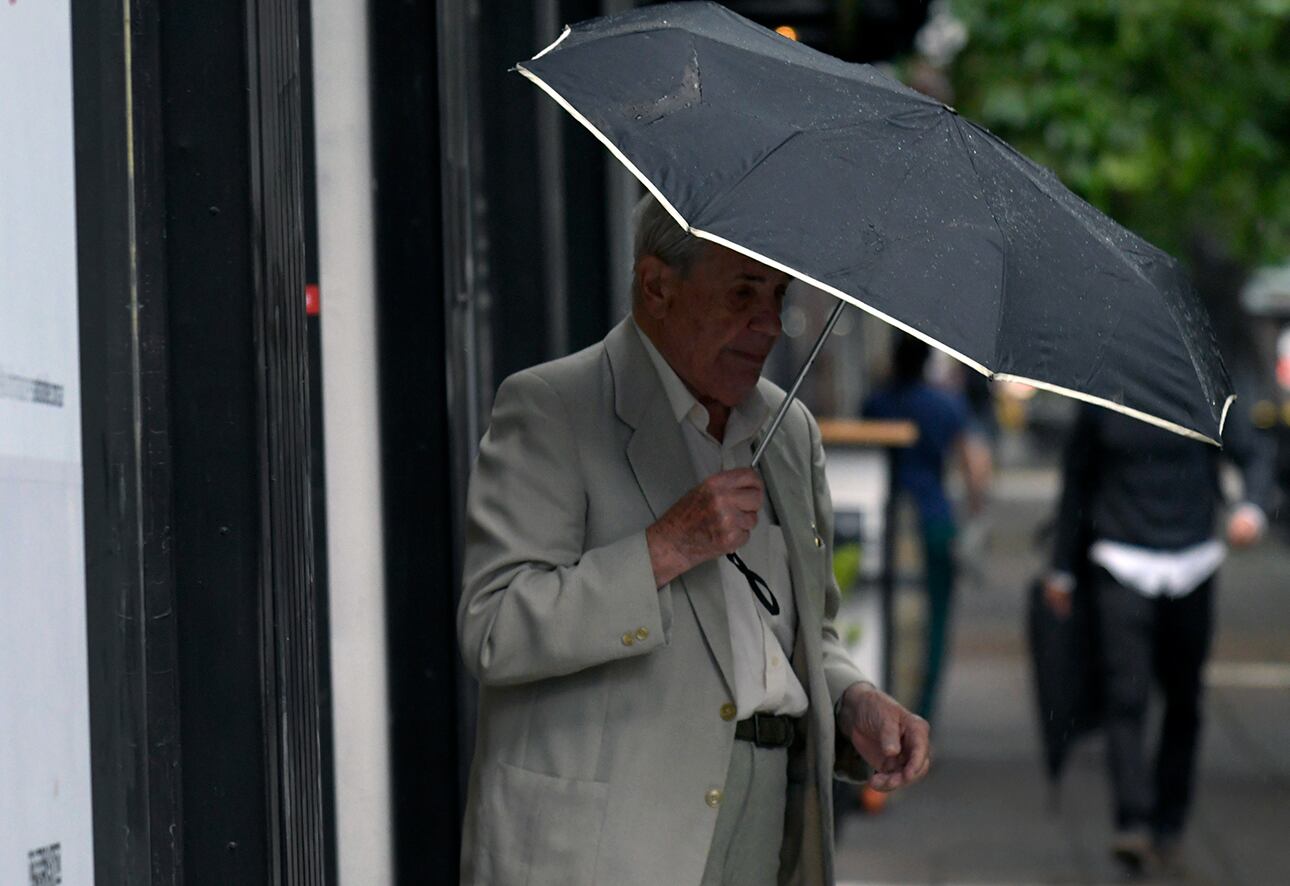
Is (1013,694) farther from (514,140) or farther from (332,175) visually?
(332,175)

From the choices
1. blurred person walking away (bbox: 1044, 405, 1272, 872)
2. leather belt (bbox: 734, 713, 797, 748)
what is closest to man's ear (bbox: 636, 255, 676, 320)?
leather belt (bbox: 734, 713, 797, 748)

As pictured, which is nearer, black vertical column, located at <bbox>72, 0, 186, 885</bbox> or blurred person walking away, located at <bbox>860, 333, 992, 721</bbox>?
black vertical column, located at <bbox>72, 0, 186, 885</bbox>

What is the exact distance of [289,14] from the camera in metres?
3.08

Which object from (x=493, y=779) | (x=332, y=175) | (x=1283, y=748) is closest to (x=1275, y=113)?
(x=1283, y=748)

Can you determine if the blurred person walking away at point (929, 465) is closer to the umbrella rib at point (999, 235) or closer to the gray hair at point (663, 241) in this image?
the gray hair at point (663, 241)

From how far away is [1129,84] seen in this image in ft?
47.6

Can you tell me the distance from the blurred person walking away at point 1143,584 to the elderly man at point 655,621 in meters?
4.39

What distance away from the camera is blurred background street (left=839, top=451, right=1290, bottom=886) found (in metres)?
7.67

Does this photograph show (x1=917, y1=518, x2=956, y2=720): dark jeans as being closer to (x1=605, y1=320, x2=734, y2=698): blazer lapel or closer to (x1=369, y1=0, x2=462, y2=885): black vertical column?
(x1=369, y1=0, x2=462, y2=885): black vertical column

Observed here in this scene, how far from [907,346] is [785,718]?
259 inches

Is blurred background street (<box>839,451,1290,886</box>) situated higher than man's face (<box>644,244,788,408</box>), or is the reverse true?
man's face (<box>644,244,788,408</box>)

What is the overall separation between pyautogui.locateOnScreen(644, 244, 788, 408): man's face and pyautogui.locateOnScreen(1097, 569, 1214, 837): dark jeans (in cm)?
466

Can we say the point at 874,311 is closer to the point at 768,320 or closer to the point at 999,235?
the point at 999,235

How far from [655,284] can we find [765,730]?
2.15ft
